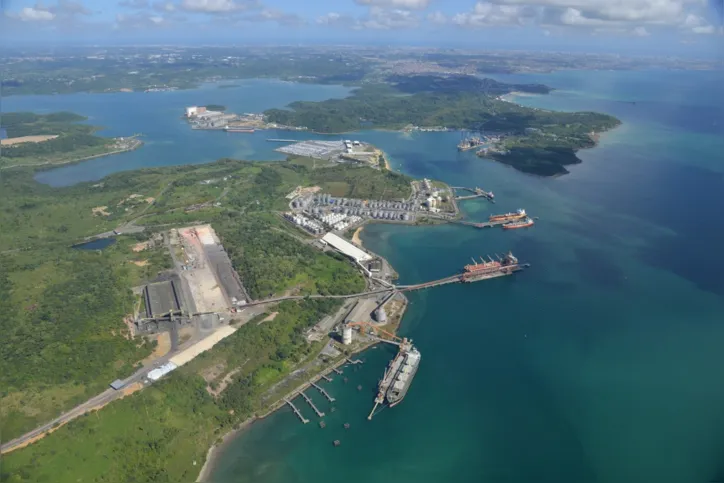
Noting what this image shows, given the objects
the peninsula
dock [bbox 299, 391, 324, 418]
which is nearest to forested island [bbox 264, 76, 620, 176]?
the peninsula

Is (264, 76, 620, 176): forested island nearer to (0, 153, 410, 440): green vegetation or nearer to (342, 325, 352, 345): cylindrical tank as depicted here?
(0, 153, 410, 440): green vegetation

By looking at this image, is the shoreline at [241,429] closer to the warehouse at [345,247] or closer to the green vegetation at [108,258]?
the green vegetation at [108,258]

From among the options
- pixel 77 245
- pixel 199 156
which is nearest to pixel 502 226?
pixel 77 245

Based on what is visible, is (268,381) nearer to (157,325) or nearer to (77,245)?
(157,325)

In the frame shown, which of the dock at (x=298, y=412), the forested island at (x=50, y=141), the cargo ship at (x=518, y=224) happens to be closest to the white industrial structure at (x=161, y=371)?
the dock at (x=298, y=412)

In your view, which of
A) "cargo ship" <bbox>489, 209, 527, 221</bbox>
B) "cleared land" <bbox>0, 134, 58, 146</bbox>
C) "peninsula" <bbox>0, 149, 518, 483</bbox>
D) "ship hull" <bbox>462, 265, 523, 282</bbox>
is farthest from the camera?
"cleared land" <bbox>0, 134, 58, 146</bbox>

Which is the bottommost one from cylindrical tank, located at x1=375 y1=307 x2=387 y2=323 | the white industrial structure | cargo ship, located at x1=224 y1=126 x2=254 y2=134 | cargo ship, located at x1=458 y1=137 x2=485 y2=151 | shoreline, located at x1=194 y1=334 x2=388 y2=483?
Result: shoreline, located at x1=194 y1=334 x2=388 y2=483

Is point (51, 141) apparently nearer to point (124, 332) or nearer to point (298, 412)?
point (124, 332)
